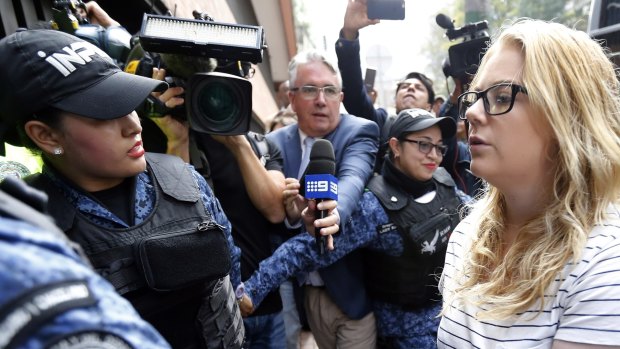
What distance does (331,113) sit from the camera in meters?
2.44

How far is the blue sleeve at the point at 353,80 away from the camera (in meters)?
2.60

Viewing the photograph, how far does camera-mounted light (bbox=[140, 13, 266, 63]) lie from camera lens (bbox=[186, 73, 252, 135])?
0.11m

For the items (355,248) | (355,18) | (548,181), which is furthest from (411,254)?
(355,18)

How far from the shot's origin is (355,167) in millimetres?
2229

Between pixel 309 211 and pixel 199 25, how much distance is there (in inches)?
33.2

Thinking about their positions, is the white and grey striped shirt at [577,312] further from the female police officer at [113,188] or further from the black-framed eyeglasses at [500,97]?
the female police officer at [113,188]

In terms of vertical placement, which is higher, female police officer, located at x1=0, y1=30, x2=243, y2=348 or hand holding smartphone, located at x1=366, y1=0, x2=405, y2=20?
hand holding smartphone, located at x1=366, y1=0, x2=405, y2=20

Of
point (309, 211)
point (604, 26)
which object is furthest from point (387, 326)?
point (604, 26)

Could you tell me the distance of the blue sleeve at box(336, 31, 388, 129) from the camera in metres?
2.60

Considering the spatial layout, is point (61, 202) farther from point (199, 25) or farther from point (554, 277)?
point (554, 277)

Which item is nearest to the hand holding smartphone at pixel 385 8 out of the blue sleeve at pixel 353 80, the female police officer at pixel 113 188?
the blue sleeve at pixel 353 80

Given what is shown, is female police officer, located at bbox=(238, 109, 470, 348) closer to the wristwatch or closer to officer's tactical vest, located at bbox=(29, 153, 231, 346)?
the wristwatch

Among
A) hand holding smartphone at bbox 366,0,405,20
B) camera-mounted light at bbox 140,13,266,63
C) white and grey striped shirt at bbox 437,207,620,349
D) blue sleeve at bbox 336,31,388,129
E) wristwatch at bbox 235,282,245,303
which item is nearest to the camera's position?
white and grey striped shirt at bbox 437,207,620,349

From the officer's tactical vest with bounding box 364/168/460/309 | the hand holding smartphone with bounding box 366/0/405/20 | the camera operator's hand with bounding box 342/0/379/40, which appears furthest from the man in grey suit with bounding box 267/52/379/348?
the hand holding smartphone with bounding box 366/0/405/20
